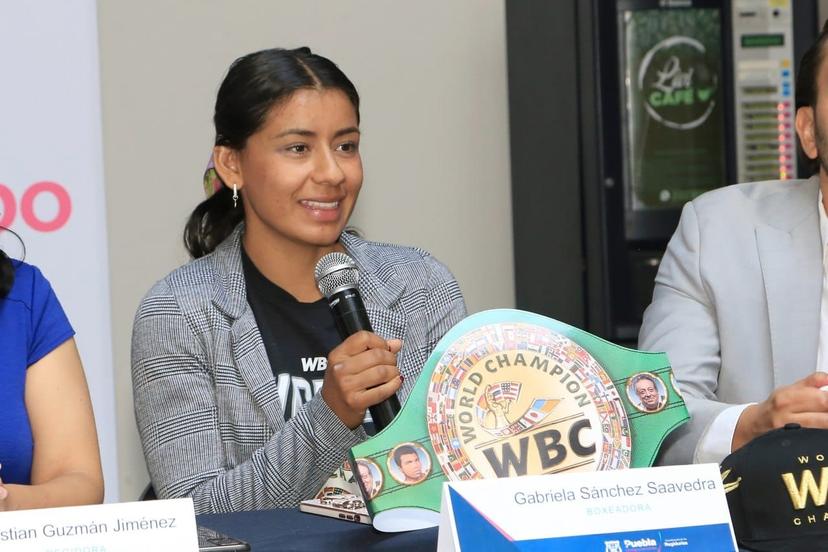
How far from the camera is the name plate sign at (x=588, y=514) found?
3.63ft

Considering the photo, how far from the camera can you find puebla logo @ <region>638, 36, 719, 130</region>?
3.31 meters

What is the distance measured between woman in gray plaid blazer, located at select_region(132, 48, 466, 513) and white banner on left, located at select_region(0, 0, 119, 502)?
0.76 m

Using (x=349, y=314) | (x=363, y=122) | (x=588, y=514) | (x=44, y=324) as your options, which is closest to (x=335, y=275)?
(x=349, y=314)

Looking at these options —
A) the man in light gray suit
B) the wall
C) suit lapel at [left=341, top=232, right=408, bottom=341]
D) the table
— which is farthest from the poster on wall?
the table

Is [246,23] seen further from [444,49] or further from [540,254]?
[540,254]

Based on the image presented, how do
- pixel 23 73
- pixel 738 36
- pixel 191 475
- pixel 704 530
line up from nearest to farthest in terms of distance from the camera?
1. pixel 704 530
2. pixel 191 475
3. pixel 23 73
4. pixel 738 36

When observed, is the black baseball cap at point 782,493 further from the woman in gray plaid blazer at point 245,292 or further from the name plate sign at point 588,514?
the woman in gray plaid blazer at point 245,292

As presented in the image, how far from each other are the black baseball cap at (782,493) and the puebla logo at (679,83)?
211cm

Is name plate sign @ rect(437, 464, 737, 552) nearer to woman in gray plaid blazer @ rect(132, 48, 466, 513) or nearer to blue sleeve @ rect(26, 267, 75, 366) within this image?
woman in gray plaid blazer @ rect(132, 48, 466, 513)

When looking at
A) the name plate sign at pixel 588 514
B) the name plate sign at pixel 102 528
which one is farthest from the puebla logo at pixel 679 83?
the name plate sign at pixel 102 528

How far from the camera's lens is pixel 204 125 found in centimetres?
358

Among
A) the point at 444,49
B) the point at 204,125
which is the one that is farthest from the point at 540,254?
the point at 204,125

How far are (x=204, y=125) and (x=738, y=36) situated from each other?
1.58m

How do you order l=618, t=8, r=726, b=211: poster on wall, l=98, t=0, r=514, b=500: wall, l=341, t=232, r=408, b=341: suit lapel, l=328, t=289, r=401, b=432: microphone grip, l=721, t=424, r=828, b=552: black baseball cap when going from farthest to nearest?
l=98, t=0, r=514, b=500: wall, l=618, t=8, r=726, b=211: poster on wall, l=341, t=232, r=408, b=341: suit lapel, l=328, t=289, r=401, b=432: microphone grip, l=721, t=424, r=828, b=552: black baseball cap
